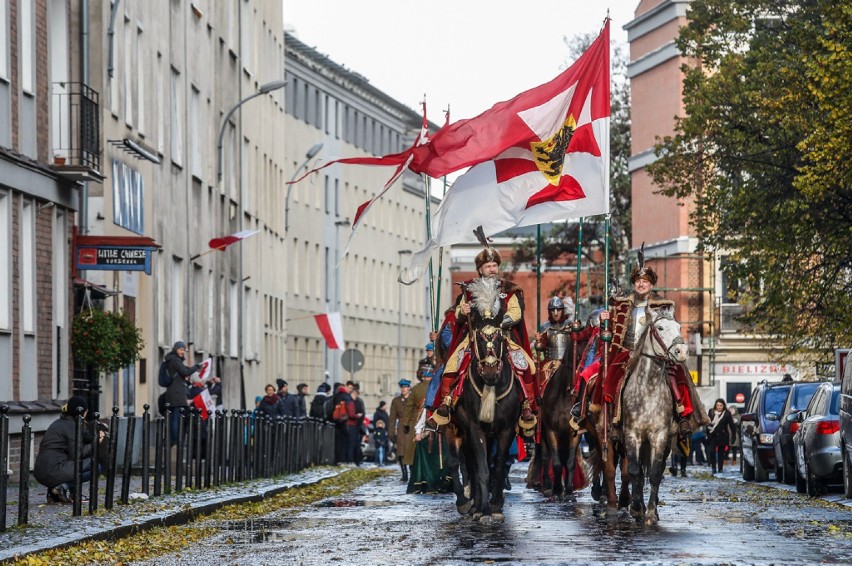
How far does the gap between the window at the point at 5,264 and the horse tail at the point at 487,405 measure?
11396mm

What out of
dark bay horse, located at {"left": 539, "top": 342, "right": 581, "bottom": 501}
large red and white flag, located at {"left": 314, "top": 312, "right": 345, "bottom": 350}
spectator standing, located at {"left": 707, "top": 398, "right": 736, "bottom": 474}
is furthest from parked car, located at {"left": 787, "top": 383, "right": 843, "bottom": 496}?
large red and white flag, located at {"left": 314, "top": 312, "right": 345, "bottom": 350}

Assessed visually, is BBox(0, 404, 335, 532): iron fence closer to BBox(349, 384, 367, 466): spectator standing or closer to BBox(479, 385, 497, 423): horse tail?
BBox(479, 385, 497, 423): horse tail

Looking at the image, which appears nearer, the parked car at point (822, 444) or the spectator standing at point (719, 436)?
the parked car at point (822, 444)

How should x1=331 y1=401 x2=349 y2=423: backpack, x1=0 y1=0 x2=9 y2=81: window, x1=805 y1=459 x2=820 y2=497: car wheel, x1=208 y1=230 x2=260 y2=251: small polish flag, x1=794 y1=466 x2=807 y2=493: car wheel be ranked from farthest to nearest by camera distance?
1. x1=331 y1=401 x2=349 y2=423: backpack
2. x1=208 y1=230 x2=260 y2=251: small polish flag
3. x1=794 y1=466 x2=807 y2=493: car wheel
4. x1=0 y1=0 x2=9 y2=81: window
5. x1=805 y1=459 x2=820 y2=497: car wheel

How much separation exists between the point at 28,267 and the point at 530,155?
9.62 meters

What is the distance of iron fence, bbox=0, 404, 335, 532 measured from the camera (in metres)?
18.8

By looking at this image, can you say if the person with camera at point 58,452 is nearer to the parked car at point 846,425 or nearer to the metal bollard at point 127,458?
the metal bollard at point 127,458

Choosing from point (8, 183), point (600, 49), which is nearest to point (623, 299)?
point (600, 49)

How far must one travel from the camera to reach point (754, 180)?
143ft

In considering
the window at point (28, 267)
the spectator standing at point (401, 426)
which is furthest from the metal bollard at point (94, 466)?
the spectator standing at point (401, 426)

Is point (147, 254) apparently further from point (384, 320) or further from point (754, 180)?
point (384, 320)

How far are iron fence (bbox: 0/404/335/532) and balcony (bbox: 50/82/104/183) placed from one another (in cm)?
419

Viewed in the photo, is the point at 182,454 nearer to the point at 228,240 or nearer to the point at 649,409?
the point at 649,409

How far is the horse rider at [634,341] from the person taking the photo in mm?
18188
